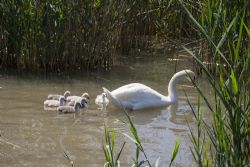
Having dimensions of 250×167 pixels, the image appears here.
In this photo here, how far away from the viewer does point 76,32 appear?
1051cm

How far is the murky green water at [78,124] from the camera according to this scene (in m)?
6.46

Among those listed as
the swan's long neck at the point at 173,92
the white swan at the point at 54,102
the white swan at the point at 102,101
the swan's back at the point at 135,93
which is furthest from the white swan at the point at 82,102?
the swan's long neck at the point at 173,92

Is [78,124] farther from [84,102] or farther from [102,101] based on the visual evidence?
[102,101]

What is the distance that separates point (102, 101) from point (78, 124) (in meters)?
0.96

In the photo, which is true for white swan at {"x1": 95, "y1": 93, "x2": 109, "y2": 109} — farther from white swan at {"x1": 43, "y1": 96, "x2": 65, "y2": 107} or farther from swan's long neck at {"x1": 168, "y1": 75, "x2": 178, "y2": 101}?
swan's long neck at {"x1": 168, "y1": 75, "x2": 178, "y2": 101}

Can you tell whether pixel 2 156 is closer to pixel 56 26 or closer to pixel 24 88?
pixel 24 88

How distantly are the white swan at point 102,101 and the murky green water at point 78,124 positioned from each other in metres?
0.08

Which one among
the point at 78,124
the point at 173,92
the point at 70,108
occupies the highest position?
the point at 173,92

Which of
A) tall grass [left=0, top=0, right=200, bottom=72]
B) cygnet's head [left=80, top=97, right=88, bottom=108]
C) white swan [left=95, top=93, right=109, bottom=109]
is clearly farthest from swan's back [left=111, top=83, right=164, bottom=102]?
tall grass [left=0, top=0, right=200, bottom=72]

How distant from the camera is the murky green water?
6461mm

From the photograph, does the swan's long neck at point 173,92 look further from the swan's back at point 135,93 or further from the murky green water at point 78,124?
the swan's back at point 135,93

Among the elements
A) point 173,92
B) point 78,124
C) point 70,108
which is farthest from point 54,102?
point 173,92

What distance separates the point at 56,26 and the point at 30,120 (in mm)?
2795

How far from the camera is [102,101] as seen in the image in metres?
8.81
